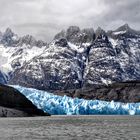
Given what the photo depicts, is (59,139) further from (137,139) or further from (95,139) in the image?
(137,139)

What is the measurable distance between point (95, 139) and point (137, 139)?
8.23m

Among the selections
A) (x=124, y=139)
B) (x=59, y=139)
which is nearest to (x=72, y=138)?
(x=59, y=139)

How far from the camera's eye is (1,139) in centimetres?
9469

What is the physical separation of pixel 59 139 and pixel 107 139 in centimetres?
965

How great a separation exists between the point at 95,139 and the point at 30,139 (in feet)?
42.7

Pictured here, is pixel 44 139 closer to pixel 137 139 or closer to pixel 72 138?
pixel 72 138

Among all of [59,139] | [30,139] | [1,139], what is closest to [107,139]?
[59,139]

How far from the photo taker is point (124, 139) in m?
92.1

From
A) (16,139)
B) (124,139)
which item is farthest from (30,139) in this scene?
(124,139)

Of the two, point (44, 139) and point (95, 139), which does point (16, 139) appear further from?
point (95, 139)

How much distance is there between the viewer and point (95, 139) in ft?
305

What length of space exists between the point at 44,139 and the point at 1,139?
8.67 meters

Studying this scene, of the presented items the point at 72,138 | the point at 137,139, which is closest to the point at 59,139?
the point at 72,138

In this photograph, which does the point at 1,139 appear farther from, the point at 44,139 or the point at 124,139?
the point at 124,139
